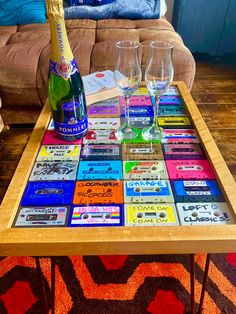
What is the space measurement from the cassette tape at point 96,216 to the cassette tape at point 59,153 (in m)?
0.17

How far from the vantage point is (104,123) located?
85 centimetres

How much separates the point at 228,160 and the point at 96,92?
74 centimetres

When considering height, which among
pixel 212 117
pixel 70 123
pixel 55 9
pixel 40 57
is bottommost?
pixel 212 117

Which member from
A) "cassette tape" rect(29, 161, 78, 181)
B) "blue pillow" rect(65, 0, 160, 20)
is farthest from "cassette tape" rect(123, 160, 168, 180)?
"blue pillow" rect(65, 0, 160, 20)

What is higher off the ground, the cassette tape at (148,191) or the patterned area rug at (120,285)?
the cassette tape at (148,191)

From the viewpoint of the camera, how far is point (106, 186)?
64 cm

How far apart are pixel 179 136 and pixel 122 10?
1.34 m

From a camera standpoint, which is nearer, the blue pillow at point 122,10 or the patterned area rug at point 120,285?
the patterned area rug at point 120,285

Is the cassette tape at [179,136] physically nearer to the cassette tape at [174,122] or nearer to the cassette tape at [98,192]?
the cassette tape at [174,122]

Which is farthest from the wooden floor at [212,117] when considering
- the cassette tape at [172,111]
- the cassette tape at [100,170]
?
the cassette tape at [100,170]

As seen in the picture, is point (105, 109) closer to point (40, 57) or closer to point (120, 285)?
point (120, 285)

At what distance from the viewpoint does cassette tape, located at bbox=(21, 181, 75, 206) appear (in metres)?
0.60

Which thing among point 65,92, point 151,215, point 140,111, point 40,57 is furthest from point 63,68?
point 40,57

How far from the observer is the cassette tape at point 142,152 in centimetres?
72
